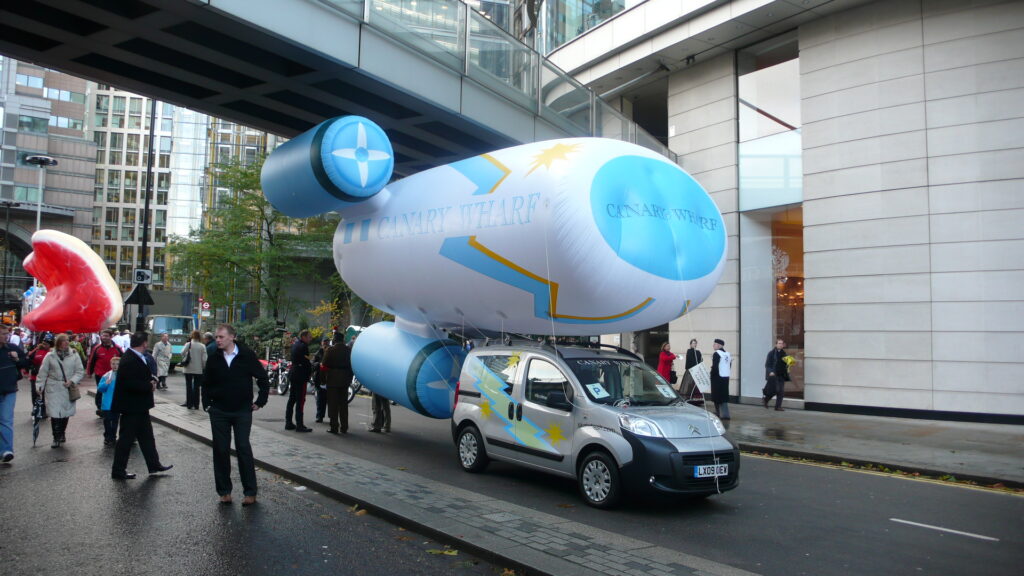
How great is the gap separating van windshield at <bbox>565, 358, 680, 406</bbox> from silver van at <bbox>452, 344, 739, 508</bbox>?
0.01 metres

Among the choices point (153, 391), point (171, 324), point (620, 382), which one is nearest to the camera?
point (620, 382)

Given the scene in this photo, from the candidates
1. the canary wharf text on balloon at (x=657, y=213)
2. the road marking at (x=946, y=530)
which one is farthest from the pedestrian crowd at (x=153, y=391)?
the road marking at (x=946, y=530)

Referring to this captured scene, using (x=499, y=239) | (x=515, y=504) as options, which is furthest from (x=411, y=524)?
(x=499, y=239)

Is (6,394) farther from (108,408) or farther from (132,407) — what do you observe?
(132,407)

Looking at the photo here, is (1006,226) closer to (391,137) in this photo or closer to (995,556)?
(995,556)

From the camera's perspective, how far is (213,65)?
1143 cm

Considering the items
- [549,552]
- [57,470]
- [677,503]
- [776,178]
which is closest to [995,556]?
[677,503]

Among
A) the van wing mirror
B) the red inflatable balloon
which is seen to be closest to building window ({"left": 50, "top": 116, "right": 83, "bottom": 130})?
the red inflatable balloon

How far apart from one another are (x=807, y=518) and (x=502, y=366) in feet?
12.4

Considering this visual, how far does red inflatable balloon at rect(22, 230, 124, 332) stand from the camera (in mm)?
19469

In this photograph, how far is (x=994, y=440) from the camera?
12766mm

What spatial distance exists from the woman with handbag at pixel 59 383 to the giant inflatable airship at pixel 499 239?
3.94 m

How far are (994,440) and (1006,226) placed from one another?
16.1 feet

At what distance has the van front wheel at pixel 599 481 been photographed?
286 inches
